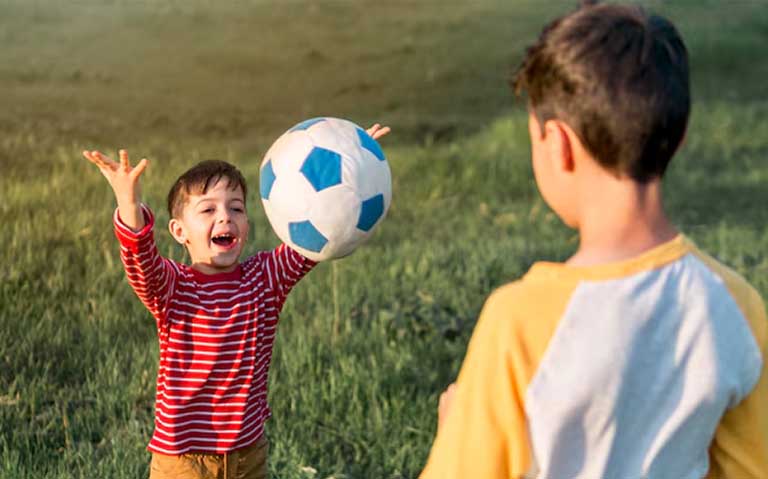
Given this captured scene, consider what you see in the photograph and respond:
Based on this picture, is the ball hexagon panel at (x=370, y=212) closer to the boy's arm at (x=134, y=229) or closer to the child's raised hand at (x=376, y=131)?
the child's raised hand at (x=376, y=131)

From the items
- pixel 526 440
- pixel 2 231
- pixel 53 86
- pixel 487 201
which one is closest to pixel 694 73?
pixel 487 201

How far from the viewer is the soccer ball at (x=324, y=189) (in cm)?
373

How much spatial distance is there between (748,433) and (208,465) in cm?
175

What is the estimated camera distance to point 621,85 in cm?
242

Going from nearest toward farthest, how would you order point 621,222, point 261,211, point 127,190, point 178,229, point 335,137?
point 621,222 → point 127,190 → point 178,229 → point 335,137 → point 261,211

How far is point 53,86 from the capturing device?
1084cm

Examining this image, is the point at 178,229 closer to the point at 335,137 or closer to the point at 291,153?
the point at 291,153

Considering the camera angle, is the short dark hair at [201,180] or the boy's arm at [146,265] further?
the short dark hair at [201,180]

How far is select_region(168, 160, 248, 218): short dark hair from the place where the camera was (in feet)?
12.0

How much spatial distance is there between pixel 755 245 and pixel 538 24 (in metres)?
8.34

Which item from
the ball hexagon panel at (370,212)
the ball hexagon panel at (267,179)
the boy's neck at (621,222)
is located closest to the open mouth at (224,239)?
the ball hexagon panel at (267,179)

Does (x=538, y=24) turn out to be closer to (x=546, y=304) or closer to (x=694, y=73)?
(x=694, y=73)

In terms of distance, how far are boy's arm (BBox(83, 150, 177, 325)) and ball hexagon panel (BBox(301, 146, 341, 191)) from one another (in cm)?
55

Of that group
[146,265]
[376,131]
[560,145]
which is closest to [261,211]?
[376,131]
